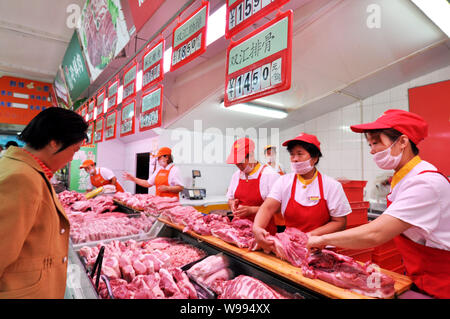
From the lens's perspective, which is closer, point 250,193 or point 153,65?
point 250,193

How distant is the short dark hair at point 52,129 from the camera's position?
4.54 ft

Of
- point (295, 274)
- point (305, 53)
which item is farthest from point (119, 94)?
point (295, 274)

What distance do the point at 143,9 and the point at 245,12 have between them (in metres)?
1.37

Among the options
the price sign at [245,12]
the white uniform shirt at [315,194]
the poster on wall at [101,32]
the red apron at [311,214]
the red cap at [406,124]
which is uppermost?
the poster on wall at [101,32]

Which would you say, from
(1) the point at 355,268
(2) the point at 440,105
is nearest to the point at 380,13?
(2) the point at 440,105

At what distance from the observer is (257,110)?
6.49m

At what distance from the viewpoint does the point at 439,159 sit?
4711mm

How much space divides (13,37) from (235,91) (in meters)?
7.37

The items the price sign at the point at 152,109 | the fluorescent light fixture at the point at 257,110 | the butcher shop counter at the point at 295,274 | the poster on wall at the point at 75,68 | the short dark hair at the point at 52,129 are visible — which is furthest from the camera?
the fluorescent light fixture at the point at 257,110

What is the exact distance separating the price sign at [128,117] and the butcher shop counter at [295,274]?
3.54 metres

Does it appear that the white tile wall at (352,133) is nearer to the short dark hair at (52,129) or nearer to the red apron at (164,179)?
the red apron at (164,179)

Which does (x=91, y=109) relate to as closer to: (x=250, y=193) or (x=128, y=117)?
(x=128, y=117)

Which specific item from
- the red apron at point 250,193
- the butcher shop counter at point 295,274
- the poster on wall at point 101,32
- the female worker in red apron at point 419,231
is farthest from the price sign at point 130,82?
the female worker in red apron at point 419,231

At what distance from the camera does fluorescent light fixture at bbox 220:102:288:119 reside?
6215 millimetres
